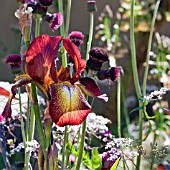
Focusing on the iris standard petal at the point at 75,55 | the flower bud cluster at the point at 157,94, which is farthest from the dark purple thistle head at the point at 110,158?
the iris standard petal at the point at 75,55

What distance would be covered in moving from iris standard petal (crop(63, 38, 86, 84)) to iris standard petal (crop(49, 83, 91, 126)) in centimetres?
3

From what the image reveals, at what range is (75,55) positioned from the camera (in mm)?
669

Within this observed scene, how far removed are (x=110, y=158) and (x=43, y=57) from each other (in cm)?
26

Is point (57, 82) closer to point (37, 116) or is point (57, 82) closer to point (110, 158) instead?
point (37, 116)

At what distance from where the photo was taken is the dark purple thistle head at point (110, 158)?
84 cm

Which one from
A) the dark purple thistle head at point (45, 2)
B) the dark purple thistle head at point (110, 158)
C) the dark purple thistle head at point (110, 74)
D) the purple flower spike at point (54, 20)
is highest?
the dark purple thistle head at point (45, 2)

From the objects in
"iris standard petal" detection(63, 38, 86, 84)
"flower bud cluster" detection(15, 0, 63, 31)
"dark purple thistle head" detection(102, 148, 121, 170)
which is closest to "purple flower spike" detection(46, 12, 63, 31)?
"flower bud cluster" detection(15, 0, 63, 31)

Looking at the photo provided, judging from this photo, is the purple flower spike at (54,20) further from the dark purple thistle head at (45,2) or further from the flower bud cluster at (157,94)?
the flower bud cluster at (157,94)

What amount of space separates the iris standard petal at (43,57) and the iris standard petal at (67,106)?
0.02m

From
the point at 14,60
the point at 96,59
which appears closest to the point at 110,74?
the point at 96,59

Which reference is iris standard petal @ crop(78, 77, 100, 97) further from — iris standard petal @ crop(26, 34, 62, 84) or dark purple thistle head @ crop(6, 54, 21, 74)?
dark purple thistle head @ crop(6, 54, 21, 74)

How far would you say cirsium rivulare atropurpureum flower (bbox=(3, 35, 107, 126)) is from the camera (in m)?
0.62

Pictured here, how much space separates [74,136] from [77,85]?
33 centimetres

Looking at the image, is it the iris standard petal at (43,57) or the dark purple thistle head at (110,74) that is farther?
the dark purple thistle head at (110,74)
